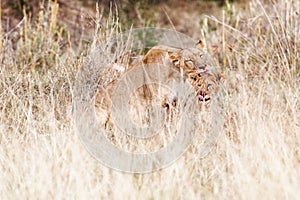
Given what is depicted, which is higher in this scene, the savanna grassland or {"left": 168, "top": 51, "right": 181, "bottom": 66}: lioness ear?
{"left": 168, "top": 51, "right": 181, "bottom": 66}: lioness ear

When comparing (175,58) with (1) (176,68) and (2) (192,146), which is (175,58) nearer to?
(1) (176,68)

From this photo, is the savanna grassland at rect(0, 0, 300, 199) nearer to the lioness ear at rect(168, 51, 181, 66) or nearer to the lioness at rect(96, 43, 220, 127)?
the lioness at rect(96, 43, 220, 127)

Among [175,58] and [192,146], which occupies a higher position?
[175,58]

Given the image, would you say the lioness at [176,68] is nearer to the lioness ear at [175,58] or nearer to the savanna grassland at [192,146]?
the lioness ear at [175,58]

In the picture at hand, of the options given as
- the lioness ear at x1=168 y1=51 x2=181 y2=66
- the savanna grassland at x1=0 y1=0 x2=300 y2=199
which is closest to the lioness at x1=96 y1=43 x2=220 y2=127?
the lioness ear at x1=168 y1=51 x2=181 y2=66

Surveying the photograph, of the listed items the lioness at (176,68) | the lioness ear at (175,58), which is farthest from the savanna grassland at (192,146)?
the lioness ear at (175,58)

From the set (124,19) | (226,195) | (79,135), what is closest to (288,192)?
(226,195)

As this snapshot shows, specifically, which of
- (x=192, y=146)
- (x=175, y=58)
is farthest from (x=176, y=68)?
(x=192, y=146)

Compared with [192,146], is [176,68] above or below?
above

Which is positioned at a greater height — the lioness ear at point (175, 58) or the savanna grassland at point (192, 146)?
the lioness ear at point (175, 58)

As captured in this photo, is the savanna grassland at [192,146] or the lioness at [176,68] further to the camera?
the lioness at [176,68]

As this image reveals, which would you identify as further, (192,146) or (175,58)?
(175,58)

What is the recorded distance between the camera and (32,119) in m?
3.24

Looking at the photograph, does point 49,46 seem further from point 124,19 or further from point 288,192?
point 288,192
